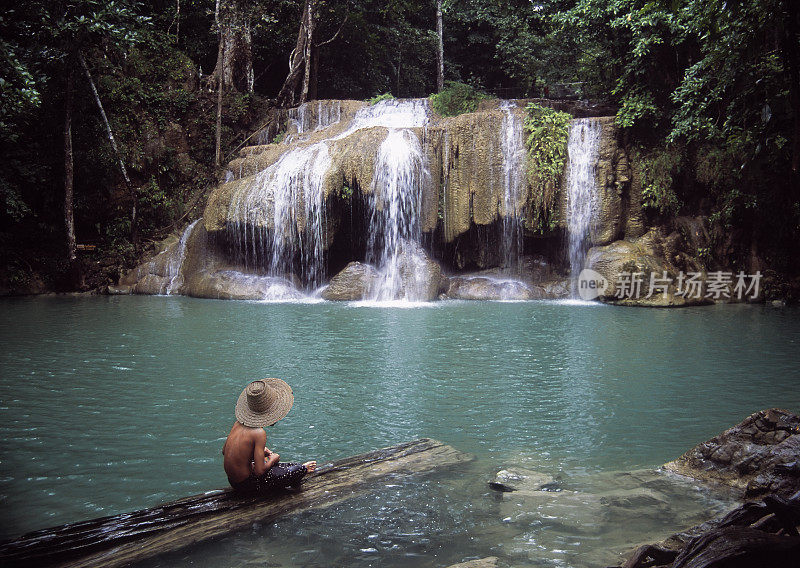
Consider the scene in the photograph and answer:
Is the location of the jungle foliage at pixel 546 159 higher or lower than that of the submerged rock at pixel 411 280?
higher

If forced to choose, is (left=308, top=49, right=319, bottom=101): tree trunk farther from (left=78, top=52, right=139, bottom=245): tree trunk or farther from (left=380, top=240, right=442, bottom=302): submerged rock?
(left=380, top=240, right=442, bottom=302): submerged rock

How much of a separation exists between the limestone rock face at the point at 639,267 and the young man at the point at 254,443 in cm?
1191

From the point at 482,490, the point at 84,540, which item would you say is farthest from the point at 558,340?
the point at 84,540

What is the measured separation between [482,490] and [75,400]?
4.75 metres

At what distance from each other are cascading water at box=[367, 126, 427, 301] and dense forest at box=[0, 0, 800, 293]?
421cm

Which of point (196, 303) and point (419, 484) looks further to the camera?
point (196, 303)

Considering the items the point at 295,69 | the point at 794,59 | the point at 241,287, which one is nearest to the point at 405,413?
the point at 794,59

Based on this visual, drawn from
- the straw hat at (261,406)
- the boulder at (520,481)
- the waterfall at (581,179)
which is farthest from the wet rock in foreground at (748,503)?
the waterfall at (581,179)

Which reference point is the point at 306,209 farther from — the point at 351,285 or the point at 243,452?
the point at 243,452

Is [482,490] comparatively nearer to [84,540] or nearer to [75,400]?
[84,540]

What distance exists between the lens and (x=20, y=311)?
12906 millimetres

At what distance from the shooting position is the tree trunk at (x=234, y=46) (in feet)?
66.8

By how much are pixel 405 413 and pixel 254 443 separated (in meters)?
2.51

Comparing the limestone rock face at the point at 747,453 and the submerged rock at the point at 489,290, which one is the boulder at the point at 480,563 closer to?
the limestone rock face at the point at 747,453
